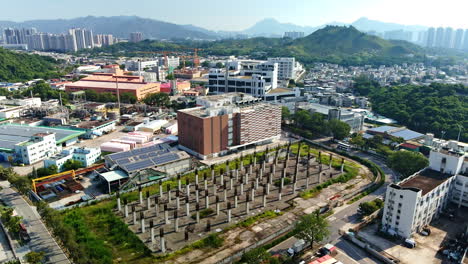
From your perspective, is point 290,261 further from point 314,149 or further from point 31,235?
point 314,149

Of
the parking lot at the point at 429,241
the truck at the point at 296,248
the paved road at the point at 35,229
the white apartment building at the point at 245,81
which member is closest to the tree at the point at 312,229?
the truck at the point at 296,248

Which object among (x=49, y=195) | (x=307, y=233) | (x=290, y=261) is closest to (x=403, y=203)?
(x=307, y=233)

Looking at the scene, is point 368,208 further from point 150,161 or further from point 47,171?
point 47,171

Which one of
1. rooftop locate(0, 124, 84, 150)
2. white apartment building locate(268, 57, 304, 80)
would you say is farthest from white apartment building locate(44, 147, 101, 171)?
white apartment building locate(268, 57, 304, 80)

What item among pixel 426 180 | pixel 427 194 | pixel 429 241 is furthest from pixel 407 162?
pixel 429 241

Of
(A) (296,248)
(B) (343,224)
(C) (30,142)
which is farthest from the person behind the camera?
(C) (30,142)

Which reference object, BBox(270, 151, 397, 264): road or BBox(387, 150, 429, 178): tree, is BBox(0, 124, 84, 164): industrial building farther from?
BBox(387, 150, 429, 178): tree
